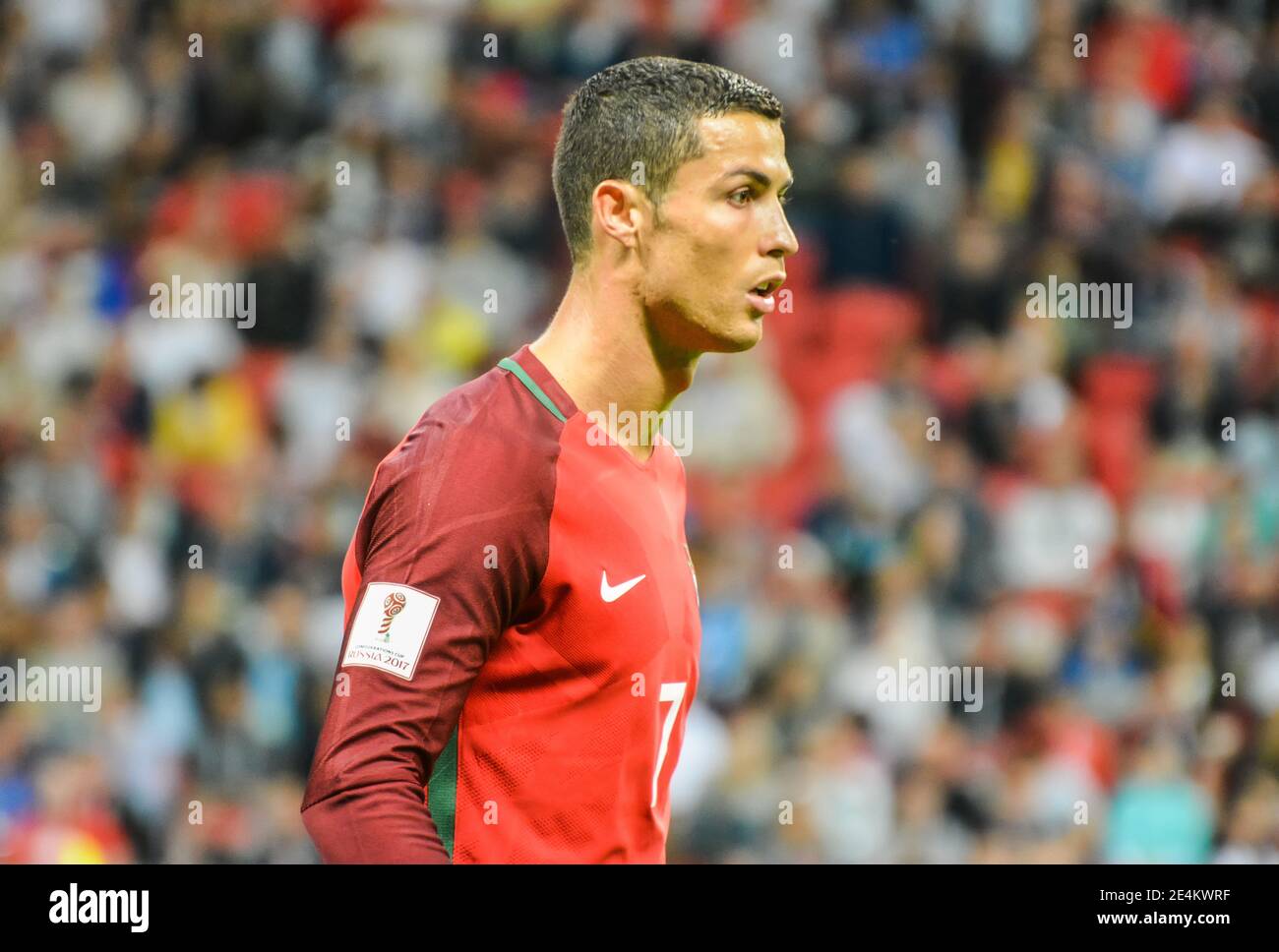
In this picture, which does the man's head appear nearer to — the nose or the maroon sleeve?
the nose

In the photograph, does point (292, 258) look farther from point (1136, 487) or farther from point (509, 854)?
point (509, 854)

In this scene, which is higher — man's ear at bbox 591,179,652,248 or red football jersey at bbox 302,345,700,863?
man's ear at bbox 591,179,652,248

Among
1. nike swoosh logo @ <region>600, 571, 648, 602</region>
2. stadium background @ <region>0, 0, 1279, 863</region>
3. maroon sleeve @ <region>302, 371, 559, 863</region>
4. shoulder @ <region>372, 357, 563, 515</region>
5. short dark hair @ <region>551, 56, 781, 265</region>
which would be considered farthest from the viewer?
stadium background @ <region>0, 0, 1279, 863</region>

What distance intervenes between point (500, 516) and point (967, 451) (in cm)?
589

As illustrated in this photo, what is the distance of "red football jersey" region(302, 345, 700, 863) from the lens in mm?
2244

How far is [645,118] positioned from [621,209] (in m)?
0.14

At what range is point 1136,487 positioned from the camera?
802cm

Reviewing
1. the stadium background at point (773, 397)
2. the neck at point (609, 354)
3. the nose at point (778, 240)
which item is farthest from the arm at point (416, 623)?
the stadium background at point (773, 397)

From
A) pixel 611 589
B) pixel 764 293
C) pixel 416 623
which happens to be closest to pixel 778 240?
pixel 764 293

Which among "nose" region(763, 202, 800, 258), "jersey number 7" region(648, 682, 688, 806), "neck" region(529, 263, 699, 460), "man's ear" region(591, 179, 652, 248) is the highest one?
"man's ear" region(591, 179, 652, 248)

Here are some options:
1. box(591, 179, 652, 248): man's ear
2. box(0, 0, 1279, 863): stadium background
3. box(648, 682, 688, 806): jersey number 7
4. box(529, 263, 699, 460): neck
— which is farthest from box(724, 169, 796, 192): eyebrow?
box(0, 0, 1279, 863): stadium background

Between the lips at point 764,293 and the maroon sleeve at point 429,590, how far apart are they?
16.2 inches

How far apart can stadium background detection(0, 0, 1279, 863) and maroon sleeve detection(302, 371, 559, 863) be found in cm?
436
